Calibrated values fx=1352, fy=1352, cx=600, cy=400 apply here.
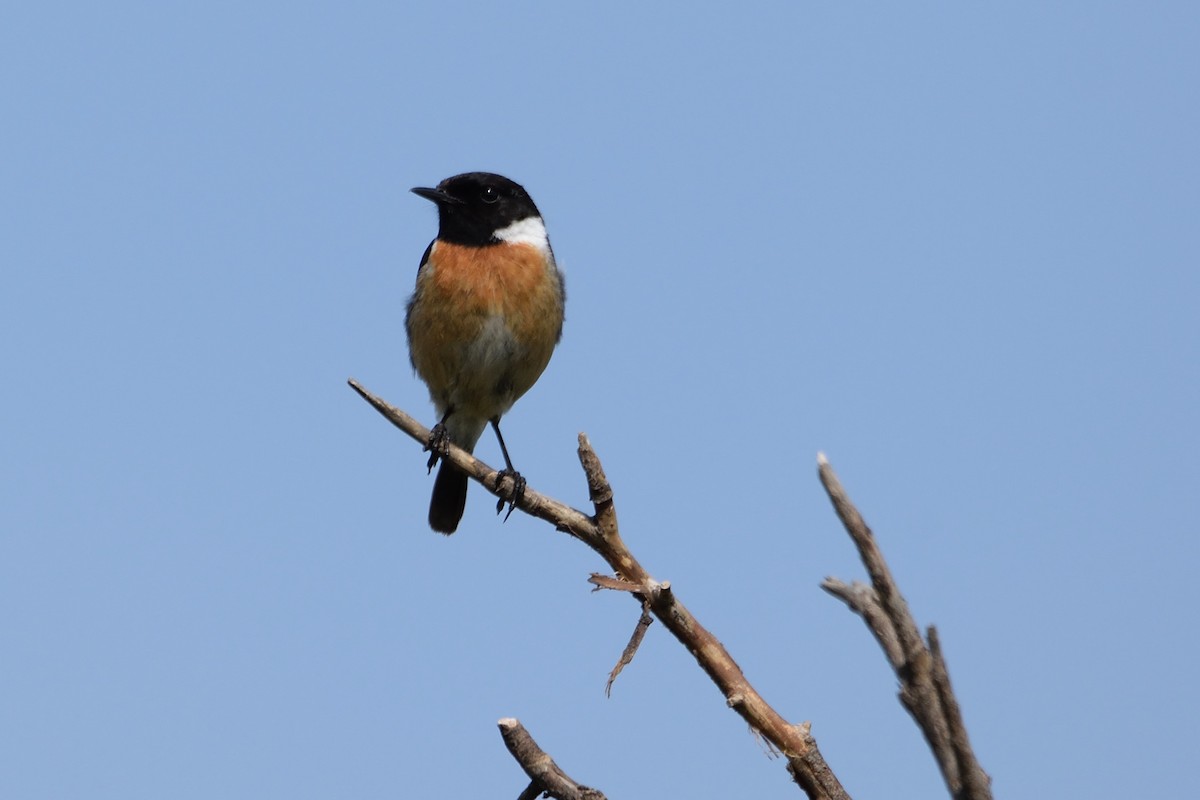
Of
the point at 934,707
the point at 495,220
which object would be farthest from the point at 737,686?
the point at 495,220

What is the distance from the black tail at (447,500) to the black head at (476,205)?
4.94ft

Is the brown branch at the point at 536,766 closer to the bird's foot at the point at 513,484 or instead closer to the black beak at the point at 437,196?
the bird's foot at the point at 513,484

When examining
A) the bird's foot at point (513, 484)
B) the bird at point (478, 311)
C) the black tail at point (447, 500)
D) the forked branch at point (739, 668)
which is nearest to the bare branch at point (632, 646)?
the forked branch at point (739, 668)

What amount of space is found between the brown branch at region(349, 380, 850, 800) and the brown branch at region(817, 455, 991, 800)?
119 cm

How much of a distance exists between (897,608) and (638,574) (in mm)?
2150

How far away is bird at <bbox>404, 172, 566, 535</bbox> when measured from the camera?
7.82m

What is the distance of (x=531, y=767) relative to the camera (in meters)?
3.27

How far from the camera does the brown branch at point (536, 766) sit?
322 cm

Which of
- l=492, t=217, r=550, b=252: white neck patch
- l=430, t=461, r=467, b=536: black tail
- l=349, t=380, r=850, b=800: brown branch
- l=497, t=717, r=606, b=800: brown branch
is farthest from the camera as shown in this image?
l=430, t=461, r=467, b=536: black tail

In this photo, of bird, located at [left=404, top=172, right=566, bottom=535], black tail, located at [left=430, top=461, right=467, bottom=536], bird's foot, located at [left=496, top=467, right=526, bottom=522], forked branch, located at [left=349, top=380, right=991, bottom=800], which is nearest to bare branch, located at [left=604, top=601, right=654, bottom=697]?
forked branch, located at [left=349, top=380, right=991, bottom=800]

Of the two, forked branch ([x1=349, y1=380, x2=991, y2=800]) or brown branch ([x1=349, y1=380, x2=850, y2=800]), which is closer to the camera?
forked branch ([x1=349, y1=380, x2=991, y2=800])

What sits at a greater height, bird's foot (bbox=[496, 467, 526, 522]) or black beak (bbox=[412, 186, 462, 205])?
black beak (bbox=[412, 186, 462, 205])

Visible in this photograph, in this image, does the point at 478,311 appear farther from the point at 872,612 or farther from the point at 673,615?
the point at 872,612

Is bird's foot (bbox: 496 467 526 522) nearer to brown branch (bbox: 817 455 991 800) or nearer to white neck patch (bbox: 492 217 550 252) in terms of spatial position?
white neck patch (bbox: 492 217 550 252)
